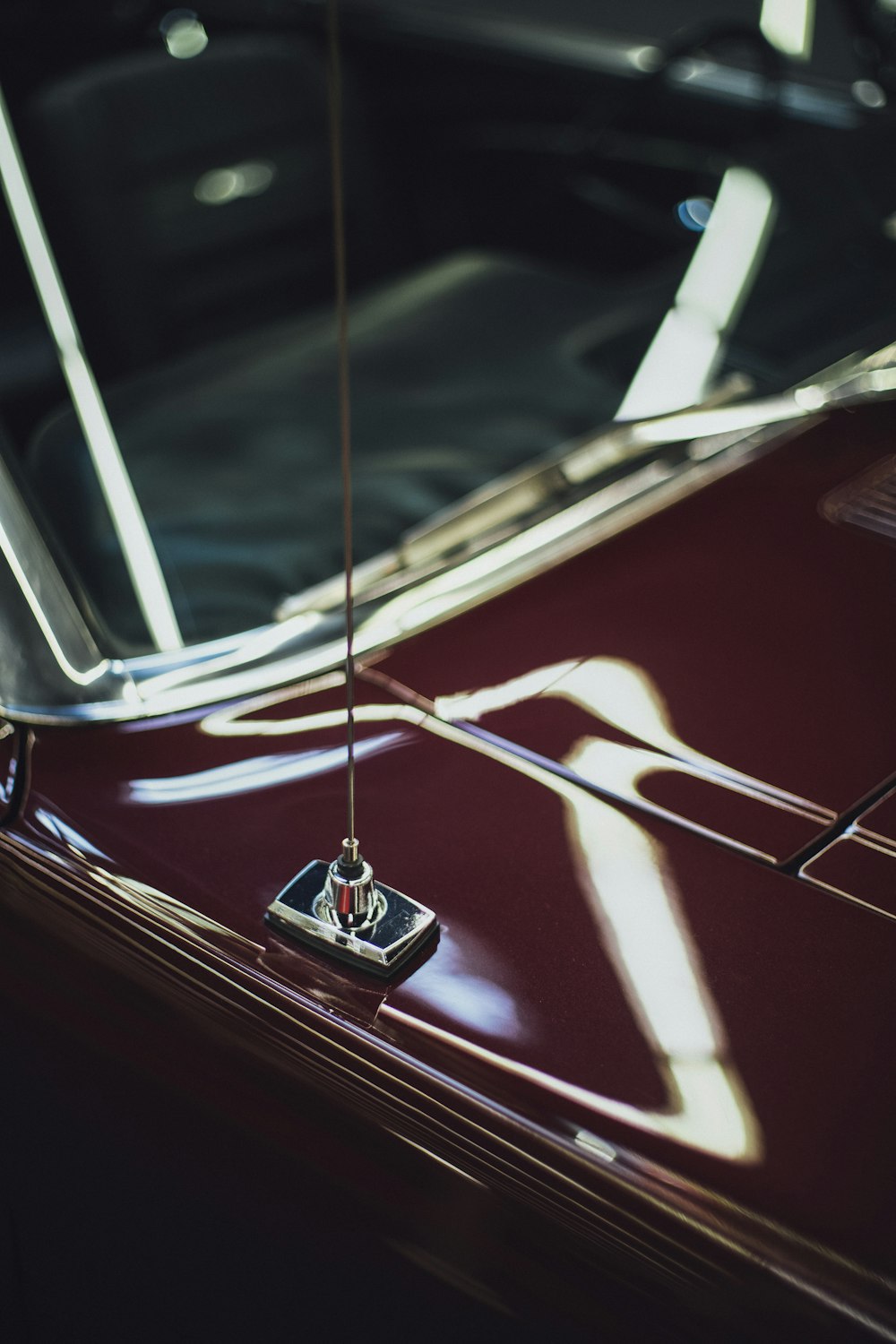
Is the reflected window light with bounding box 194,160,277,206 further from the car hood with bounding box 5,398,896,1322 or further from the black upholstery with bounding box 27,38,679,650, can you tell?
the car hood with bounding box 5,398,896,1322

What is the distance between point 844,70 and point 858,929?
1935mm

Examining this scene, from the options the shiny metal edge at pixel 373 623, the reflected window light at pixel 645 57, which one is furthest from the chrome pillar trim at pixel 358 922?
the reflected window light at pixel 645 57

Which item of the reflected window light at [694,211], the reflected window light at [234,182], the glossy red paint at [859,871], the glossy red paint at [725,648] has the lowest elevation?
the glossy red paint at [859,871]

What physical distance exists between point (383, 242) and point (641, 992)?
1.91 meters

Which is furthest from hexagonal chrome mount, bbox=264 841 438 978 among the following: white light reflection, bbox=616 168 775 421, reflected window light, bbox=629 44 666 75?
reflected window light, bbox=629 44 666 75

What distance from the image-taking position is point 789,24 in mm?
1942

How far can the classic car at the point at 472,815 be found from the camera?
0.61 m

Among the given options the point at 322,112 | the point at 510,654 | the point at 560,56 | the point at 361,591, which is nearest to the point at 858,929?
the point at 510,654

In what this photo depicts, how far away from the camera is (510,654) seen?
90cm

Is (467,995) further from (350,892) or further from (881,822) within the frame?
(881,822)

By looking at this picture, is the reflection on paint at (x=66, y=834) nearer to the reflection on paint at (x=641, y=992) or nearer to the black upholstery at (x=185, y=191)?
the reflection on paint at (x=641, y=992)

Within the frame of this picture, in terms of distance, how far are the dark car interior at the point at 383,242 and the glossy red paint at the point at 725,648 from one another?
0.18m

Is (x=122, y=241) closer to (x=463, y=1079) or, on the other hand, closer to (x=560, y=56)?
(x=560, y=56)

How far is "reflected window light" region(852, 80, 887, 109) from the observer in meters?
1.95
